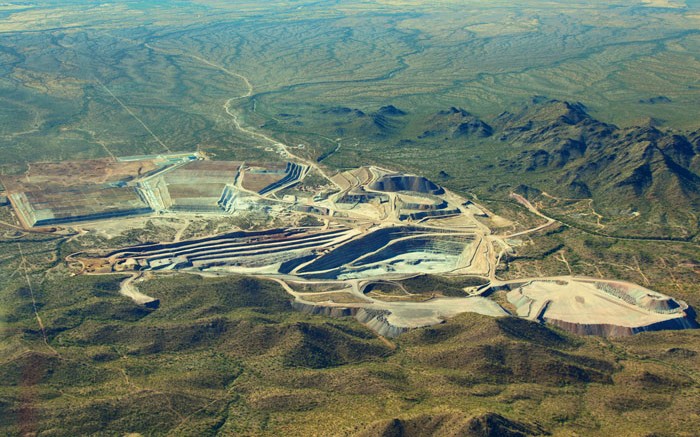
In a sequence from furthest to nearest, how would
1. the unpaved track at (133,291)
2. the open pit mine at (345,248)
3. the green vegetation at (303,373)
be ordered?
the open pit mine at (345,248) < the unpaved track at (133,291) < the green vegetation at (303,373)

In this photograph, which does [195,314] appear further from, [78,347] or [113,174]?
[113,174]

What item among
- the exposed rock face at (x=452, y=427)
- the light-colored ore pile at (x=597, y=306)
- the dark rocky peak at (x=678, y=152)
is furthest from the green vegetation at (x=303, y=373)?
the dark rocky peak at (x=678, y=152)

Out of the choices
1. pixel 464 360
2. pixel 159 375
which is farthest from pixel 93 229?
pixel 464 360

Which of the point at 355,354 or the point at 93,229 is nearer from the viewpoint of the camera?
the point at 355,354

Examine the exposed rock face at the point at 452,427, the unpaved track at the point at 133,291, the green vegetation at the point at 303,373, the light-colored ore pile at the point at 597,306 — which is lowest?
the light-colored ore pile at the point at 597,306

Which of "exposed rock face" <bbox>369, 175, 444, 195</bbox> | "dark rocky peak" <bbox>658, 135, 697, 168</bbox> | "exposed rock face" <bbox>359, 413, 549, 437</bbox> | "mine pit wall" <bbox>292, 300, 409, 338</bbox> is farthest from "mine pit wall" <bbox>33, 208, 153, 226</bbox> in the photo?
"dark rocky peak" <bbox>658, 135, 697, 168</bbox>

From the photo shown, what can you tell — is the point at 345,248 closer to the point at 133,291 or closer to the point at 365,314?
the point at 365,314

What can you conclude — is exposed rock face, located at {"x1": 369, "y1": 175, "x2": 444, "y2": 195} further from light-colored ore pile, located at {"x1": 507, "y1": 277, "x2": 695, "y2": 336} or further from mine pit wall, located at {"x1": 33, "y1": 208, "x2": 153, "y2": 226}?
mine pit wall, located at {"x1": 33, "y1": 208, "x2": 153, "y2": 226}

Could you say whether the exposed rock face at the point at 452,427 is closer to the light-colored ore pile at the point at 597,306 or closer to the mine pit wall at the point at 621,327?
the mine pit wall at the point at 621,327
